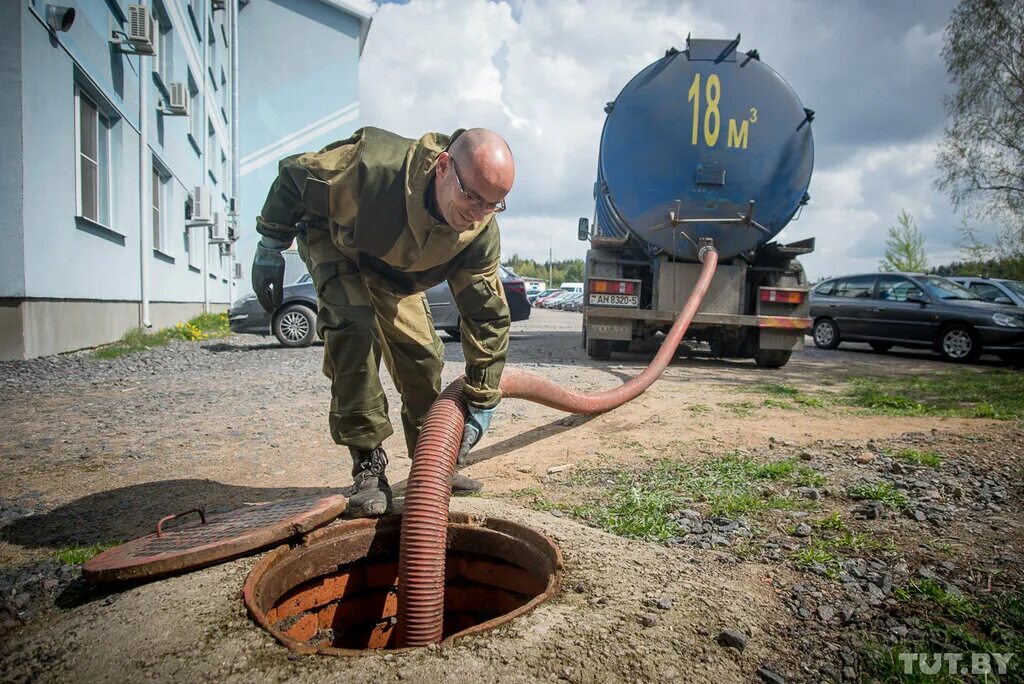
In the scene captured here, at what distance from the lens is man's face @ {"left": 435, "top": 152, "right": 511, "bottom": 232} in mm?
1954

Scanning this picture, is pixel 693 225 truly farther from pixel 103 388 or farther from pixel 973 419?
pixel 103 388

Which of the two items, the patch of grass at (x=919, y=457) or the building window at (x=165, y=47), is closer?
the patch of grass at (x=919, y=457)

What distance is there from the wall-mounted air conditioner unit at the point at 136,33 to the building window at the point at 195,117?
5.70 meters

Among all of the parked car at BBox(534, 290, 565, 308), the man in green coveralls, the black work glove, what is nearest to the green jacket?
the man in green coveralls

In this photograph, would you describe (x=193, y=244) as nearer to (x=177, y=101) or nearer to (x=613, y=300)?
(x=177, y=101)

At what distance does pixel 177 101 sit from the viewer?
10.6m

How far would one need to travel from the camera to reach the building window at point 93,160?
7.30m

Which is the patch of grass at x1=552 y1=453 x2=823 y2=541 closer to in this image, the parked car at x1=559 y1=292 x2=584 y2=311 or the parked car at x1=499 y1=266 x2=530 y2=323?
the parked car at x1=499 y1=266 x2=530 y2=323

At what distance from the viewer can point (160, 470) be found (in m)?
3.32

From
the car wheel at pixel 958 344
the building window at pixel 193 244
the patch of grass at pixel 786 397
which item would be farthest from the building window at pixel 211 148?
the car wheel at pixel 958 344

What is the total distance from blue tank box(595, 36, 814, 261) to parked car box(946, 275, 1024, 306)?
560 centimetres

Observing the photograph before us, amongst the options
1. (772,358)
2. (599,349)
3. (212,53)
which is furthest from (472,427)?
(212,53)

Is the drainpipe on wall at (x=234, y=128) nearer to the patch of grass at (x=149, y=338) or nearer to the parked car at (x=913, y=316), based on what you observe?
the patch of grass at (x=149, y=338)

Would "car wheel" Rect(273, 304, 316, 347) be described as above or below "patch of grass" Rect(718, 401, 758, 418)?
above
